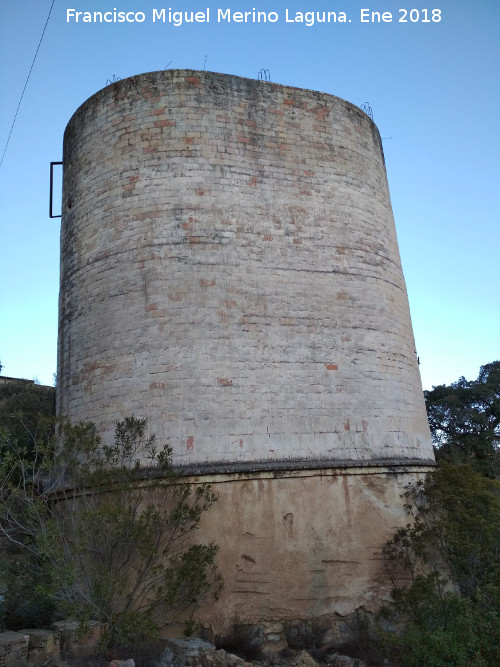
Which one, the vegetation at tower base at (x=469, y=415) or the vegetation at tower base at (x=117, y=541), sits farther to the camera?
the vegetation at tower base at (x=469, y=415)

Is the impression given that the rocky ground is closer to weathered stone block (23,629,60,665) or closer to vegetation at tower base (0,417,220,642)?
weathered stone block (23,629,60,665)

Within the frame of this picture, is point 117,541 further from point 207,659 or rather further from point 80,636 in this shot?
point 207,659

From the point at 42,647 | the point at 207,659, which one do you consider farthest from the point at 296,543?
the point at 42,647

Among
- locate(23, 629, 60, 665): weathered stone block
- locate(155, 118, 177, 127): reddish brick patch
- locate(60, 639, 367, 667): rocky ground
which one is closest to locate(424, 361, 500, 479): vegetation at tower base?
locate(60, 639, 367, 667): rocky ground

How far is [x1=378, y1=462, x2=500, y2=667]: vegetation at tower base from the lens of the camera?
684 cm

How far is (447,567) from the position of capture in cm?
891

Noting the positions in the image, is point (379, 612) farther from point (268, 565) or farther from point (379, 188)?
point (379, 188)

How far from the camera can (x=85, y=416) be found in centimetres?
947

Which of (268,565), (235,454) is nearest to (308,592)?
(268,565)

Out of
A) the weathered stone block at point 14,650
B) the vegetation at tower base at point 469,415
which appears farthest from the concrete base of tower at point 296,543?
the vegetation at tower base at point 469,415

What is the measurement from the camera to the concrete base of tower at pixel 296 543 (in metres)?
8.23

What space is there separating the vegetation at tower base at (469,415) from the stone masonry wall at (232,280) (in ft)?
52.0

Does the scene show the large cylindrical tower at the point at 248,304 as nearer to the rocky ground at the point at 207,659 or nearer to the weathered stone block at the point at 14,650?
the rocky ground at the point at 207,659

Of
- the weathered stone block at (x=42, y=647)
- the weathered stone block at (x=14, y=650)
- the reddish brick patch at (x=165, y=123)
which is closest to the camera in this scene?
the weathered stone block at (x=14, y=650)
